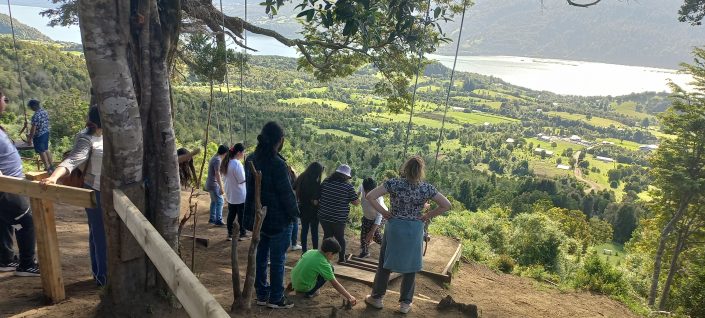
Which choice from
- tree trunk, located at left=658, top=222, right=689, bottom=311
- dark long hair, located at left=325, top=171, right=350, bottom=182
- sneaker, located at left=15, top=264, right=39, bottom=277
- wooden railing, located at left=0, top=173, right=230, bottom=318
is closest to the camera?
wooden railing, located at left=0, top=173, right=230, bottom=318

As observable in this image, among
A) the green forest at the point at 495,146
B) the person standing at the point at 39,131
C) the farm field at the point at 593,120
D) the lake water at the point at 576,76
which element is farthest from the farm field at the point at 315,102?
the person standing at the point at 39,131

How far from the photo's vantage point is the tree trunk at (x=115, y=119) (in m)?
2.50

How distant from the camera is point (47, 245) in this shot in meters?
2.97

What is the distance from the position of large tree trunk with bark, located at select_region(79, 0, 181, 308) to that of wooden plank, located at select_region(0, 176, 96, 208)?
0.21m

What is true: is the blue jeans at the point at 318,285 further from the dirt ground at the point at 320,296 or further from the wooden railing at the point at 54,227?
the wooden railing at the point at 54,227

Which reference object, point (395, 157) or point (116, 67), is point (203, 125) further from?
point (116, 67)

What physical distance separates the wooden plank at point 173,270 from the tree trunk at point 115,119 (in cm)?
18

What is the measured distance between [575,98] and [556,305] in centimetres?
15432

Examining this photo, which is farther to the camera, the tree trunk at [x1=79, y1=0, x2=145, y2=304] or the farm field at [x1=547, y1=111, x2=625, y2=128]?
the farm field at [x1=547, y1=111, x2=625, y2=128]

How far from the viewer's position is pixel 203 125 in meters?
34.5

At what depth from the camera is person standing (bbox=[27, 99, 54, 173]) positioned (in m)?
7.43

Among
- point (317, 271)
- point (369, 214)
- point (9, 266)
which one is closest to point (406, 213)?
point (317, 271)

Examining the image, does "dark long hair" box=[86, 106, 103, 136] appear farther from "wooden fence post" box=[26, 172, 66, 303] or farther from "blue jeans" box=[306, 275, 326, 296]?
"blue jeans" box=[306, 275, 326, 296]

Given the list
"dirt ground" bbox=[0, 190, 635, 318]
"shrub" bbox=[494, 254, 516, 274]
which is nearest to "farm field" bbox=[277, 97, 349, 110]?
"shrub" bbox=[494, 254, 516, 274]
